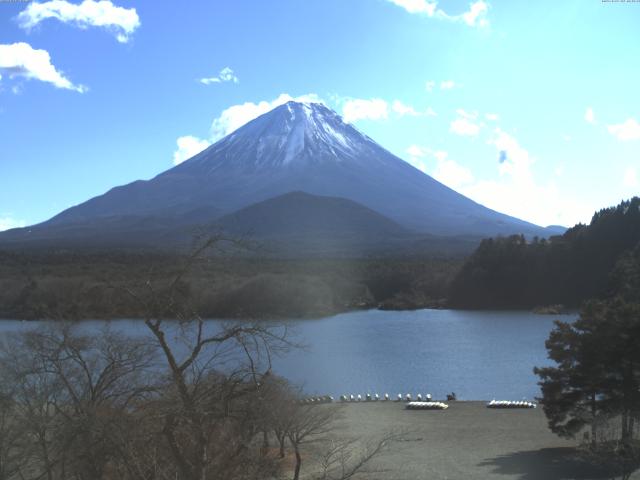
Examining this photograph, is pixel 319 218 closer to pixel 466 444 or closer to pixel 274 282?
pixel 274 282

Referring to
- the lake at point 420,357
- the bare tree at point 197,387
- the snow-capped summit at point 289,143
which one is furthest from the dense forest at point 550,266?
the snow-capped summit at point 289,143

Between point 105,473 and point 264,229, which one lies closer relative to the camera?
point 105,473

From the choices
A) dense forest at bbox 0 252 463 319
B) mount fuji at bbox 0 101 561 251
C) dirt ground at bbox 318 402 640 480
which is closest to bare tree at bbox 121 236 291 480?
dirt ground at bbox 318 402 640 480

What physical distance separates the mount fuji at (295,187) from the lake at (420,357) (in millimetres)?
36760

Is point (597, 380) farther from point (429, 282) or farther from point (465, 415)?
point (429, 282)

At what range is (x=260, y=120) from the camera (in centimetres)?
9456

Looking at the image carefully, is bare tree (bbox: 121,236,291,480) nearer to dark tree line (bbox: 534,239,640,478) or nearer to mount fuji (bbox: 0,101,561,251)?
dark tree line (bbox: 534,239,640,478)

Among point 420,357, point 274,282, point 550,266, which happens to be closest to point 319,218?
point 550,266

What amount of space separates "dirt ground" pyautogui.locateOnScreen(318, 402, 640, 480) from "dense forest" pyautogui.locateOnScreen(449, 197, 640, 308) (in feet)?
98.6

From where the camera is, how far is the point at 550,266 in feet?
144

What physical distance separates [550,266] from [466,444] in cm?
3517

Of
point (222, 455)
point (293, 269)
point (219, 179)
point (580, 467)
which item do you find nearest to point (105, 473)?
point (222, 455)

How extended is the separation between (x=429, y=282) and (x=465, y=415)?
3572 centimetres

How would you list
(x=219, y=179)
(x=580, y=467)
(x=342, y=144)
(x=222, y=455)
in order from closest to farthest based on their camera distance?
(x=222, y=455) → (x=580, y=467) → (x=219, y=179) → (x=342, y=144)
